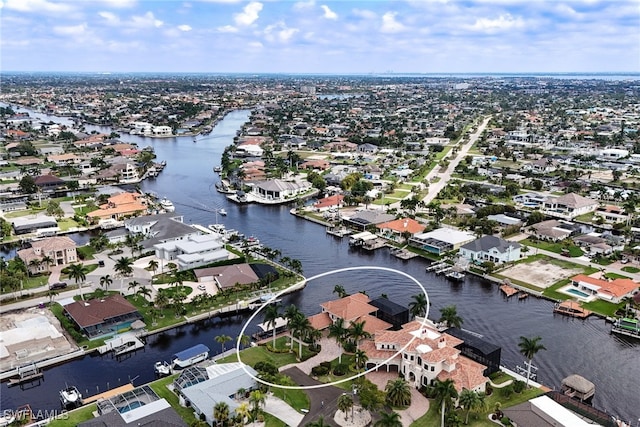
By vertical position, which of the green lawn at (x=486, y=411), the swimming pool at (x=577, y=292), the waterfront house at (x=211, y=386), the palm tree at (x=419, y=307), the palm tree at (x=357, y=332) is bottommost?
the swimming pool at (x=577, y=292)

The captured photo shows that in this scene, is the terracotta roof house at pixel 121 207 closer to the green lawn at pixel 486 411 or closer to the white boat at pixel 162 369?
the white boat at pixel 162 369

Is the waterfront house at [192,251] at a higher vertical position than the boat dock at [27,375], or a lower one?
higher

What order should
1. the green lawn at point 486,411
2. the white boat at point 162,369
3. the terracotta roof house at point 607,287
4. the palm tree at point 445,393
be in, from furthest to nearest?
the terracotta roof house at point 607,287
the white boat at point 162,369
the green lawn at point 486,411
the palm tree at point 445,393

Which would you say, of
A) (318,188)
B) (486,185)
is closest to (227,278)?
(318,188)

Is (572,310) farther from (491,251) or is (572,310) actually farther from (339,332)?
(339,332)

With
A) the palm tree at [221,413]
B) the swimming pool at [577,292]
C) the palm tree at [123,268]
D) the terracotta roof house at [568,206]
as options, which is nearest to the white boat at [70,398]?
the palm tree at [221,413]

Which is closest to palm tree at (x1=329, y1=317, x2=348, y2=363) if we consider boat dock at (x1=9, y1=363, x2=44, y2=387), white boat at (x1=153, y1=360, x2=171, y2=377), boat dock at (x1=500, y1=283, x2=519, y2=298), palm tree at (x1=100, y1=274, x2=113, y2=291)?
white boat at (x1=153, y1=360, x2=171, y2=377)

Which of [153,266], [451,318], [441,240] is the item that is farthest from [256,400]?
[441,240]

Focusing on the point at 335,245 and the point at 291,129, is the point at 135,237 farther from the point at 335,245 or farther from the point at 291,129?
the point at 291,129
